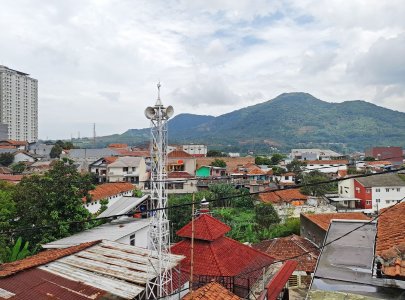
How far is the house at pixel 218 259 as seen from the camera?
13.5 meters

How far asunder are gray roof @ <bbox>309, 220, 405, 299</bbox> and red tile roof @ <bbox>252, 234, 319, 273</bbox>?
1004cm

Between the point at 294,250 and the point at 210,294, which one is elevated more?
the point at 210,294

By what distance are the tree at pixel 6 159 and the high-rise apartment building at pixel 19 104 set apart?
55659mm

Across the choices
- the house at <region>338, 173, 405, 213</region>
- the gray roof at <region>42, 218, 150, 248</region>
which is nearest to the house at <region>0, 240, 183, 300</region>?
the gray roof at <region>42, 218, 150, 248</region>

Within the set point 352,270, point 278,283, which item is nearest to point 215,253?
point 278,283

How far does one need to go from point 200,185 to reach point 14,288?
147 feet

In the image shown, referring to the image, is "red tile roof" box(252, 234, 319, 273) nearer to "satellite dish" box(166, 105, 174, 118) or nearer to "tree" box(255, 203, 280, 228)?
"tree" box(255, 203, 280, 228)

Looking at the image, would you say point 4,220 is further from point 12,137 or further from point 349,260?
point 12,137

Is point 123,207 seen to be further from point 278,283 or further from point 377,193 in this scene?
point 377,193

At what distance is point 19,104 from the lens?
407 feet

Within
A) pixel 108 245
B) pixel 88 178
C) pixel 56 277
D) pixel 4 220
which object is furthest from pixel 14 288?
pixel 88 178

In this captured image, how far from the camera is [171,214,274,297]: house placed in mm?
13492

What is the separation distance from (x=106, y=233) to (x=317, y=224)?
1369 cm

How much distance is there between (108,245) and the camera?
12789 millimetres
